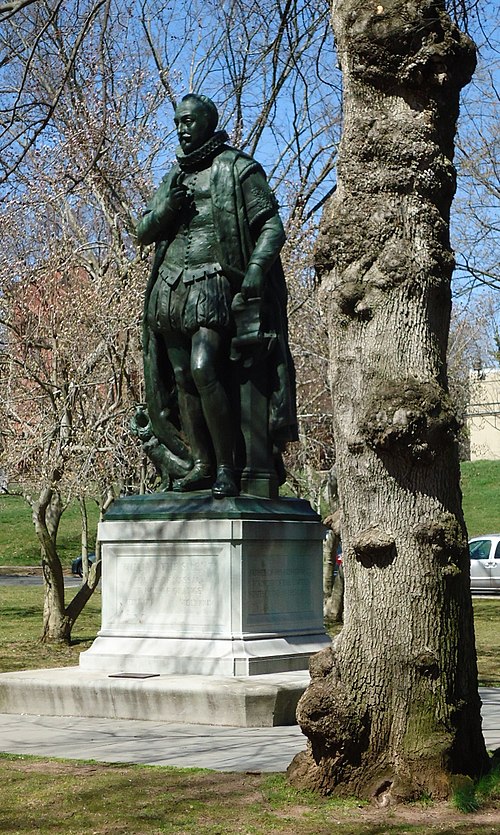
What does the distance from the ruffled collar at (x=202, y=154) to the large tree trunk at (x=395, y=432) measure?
3.79 meters

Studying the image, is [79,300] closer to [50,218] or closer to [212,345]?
[50,218]

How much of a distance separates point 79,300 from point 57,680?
991 centimetres

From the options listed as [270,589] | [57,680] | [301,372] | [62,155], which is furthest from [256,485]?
[301,372]

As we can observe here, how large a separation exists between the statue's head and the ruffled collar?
47 mm

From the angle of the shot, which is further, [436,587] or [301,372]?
[301,372]

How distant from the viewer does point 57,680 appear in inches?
368

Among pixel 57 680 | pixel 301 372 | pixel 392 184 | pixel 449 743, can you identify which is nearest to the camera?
pixel 449 743

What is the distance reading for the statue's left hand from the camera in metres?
9.81

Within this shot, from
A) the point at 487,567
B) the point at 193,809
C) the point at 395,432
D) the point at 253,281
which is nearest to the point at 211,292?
the point at 253,281

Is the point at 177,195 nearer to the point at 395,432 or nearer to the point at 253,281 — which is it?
the point at 253,281

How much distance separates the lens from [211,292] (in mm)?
10062

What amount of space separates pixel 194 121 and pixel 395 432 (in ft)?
16.4

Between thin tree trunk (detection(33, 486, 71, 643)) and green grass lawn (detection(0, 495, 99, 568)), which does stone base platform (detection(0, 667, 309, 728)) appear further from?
green grass lawn (detection(0, 495, 99, 568))

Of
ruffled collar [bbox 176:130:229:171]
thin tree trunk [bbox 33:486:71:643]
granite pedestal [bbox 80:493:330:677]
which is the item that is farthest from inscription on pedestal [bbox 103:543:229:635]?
thin tree trunk [bbox 33:486:71:643]
